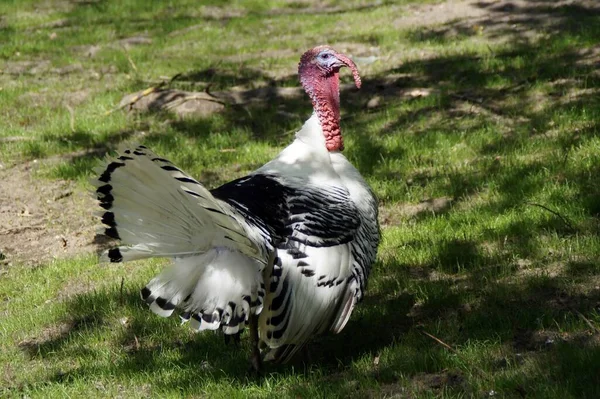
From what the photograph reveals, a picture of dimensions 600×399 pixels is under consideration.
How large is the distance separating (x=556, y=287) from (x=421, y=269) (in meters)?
1.12

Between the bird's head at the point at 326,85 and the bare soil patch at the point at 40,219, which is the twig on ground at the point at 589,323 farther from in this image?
the bare soil patch at the point at 40,219

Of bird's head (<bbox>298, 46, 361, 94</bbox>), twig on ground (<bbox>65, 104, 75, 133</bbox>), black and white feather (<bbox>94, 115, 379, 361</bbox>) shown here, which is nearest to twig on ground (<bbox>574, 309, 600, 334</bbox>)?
black and white feather (<bbox>94, 115, 379, 361</bbox>)

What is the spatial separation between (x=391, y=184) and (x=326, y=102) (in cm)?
237

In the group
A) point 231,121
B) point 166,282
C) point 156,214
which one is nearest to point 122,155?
point 156,214

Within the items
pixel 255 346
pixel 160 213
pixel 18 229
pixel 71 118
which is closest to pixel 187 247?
pixel 160 213

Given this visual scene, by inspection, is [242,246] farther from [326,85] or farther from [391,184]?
[391,184]

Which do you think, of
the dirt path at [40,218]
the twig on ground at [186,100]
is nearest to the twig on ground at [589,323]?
the dirt path at [40,218]

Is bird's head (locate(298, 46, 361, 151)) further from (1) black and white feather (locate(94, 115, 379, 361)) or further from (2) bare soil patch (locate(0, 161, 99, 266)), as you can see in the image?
(2) bare soil patch (locate(0, 161, 99, 266))

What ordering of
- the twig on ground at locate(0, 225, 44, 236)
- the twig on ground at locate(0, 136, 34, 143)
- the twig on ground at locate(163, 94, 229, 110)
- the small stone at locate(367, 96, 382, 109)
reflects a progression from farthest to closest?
the twig on ground at locate(163, 94, 229, 110)
the small stone at locate(367, 96, 382, 109)
the twig on ground at locate(0, 136, 34, 143)
the twig on ground at locate(0, 225, 44, 236)

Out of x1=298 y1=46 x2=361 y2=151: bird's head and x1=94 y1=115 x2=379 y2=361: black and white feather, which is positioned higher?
x1=298 y1=46 x2=361 y2=151: bird's head

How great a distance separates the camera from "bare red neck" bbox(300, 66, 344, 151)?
624 centimetres

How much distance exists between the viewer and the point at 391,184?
27.8 feet

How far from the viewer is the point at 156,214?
4.73 m

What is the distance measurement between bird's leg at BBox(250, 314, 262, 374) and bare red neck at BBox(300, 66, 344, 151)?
59.6 inches
